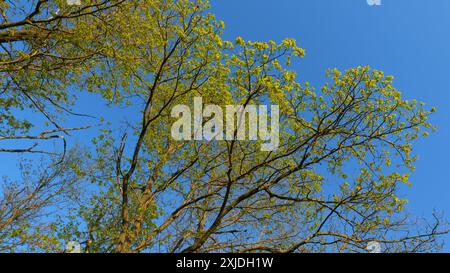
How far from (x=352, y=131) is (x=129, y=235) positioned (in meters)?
7.62

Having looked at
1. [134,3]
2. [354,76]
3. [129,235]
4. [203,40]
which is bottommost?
[129,235]

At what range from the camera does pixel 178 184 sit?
15.3m

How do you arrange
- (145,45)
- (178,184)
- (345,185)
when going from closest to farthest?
(345,185) → (145,45) → (178,184)

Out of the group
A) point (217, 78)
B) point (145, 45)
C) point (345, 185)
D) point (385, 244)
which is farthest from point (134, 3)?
point (385, 244)

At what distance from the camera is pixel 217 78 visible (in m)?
12.1

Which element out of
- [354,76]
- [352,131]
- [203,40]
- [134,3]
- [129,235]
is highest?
[134,3]

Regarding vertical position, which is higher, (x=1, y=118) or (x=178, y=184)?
(x=1, y=118)
